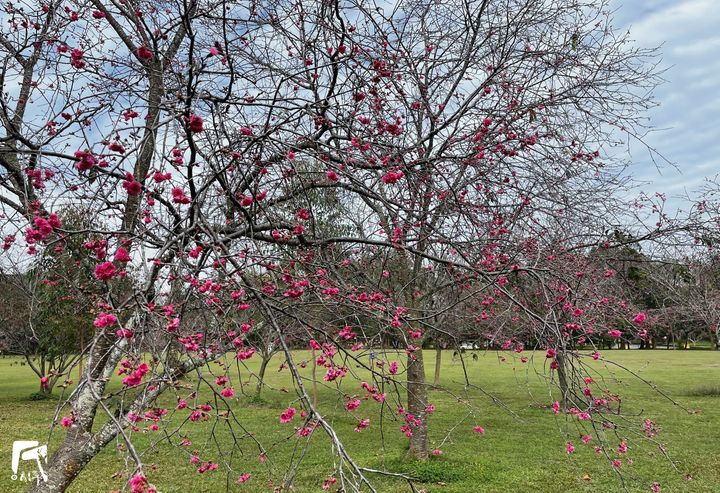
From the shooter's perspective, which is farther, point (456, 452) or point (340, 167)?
point (456, 452)

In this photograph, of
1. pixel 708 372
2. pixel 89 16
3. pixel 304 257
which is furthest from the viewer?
pixel 708 372

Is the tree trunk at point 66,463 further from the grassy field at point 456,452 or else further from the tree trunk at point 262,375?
the tree trunk at point 262,375

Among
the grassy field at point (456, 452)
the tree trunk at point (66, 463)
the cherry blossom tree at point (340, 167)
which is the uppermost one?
the cherry blossom tree at point (340, 167)

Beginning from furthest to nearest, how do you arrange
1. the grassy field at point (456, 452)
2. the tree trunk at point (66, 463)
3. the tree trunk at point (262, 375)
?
the grassy field at point (456, 452)
the tree trunk at point (66, 463)
the tree trunk at point (262, 375)

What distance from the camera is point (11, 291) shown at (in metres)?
14.3

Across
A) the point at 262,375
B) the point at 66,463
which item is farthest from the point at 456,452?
the point at 66,463

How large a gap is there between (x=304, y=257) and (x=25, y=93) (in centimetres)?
248

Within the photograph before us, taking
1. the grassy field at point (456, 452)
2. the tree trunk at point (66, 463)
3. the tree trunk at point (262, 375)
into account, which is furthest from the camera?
the grassy field at point (456, 452)

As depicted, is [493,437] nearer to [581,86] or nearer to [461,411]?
[461,411]

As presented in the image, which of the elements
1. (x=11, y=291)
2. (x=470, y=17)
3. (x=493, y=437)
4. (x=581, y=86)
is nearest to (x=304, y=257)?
(x=470, y=17)

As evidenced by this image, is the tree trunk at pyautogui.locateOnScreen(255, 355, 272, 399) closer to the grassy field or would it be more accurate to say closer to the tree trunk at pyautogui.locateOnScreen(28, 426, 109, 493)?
the grassy field

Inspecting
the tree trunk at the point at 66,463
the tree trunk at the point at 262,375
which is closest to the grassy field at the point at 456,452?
the tree trunk at the point at 262,375

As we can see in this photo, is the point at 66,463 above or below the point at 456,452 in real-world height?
above

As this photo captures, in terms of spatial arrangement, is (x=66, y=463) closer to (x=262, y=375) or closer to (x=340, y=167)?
(x=340, y=167)
